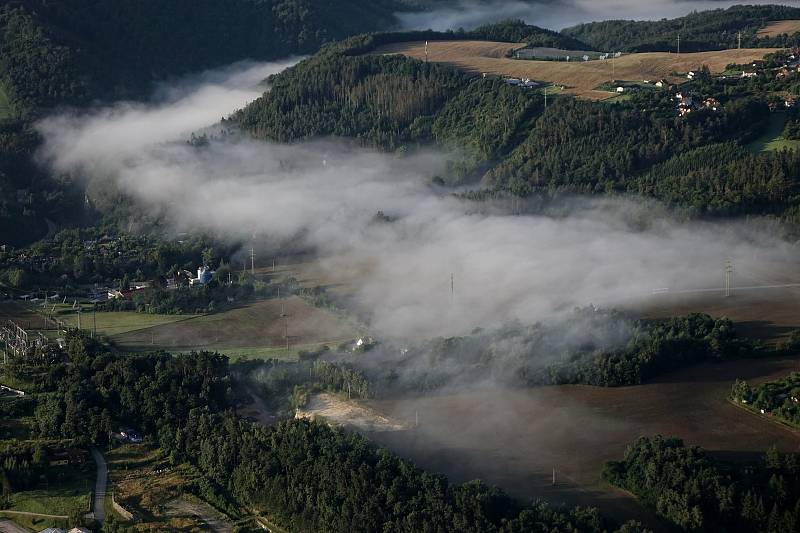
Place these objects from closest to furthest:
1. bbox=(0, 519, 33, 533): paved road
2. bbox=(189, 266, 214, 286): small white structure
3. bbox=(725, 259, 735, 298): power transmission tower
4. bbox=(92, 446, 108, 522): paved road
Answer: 1. bbox=(0, 519, 33, 533): paved road
2. bbox=(92, 446, 108, 522): paved road
3. bbox=(725, 259, 735, 298): power transmission tower
4. bbox=(189, 266, 214, 286): small white structure

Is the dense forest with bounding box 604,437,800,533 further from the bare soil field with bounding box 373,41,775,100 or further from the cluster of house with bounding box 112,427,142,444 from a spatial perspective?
the bare soil field with bounding box 373,41,775,100

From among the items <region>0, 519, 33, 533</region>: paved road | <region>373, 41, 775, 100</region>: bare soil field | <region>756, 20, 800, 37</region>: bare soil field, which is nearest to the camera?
<region>0, 519, 33, 533</region>: paved road

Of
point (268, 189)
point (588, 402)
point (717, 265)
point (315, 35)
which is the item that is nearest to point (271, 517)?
point (588, 402)

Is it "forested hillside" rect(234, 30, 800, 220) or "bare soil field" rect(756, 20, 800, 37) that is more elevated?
"bare soil field" rect(756, 20, 800, 37)

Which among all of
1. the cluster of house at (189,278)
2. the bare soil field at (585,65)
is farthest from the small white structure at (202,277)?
the bare soil field at (585,65)

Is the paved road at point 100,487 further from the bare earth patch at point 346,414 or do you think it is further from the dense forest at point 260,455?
the bare earth patch at point 346,414

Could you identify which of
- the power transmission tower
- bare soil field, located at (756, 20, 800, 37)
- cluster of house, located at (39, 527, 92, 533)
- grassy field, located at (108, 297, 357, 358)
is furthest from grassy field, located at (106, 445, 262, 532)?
bare soil field, located at (756, 20, 800, 37)

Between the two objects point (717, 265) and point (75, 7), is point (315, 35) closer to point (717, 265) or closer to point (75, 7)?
point (75, 7)
